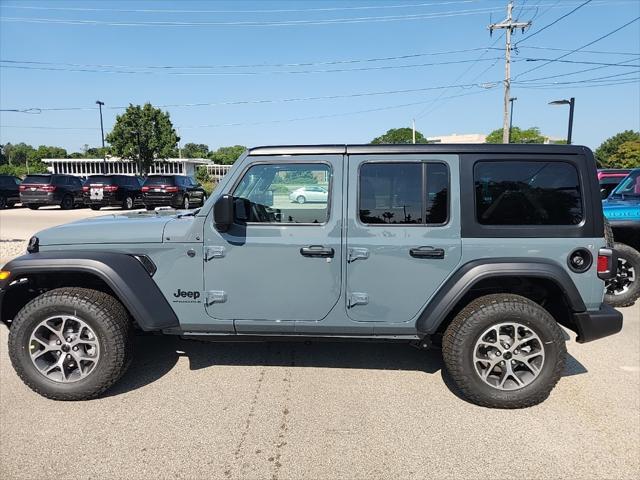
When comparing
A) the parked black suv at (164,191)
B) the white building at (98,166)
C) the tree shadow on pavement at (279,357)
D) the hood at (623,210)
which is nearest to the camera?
the tree shadow on pavement at (279,357)

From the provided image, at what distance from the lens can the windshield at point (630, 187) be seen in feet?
21.1

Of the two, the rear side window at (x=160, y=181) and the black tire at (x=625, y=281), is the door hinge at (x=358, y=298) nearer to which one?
the black tire at (x=625, y=281)

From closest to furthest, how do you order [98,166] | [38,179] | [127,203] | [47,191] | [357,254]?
1. [357,254]
2. [47,191]
3. [38,179]
4. [127,203]
5. [98,166]

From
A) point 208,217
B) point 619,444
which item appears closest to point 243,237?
point 208,217

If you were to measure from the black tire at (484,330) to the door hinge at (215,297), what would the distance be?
1.70 metres

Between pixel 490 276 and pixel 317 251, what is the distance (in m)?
1.24

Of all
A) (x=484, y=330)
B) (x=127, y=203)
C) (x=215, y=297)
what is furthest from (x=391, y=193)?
(x=127, y=203)

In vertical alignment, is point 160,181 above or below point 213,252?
above

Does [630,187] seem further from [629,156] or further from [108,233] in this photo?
[629,156]

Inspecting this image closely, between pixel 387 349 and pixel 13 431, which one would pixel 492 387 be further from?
pixel 13 431

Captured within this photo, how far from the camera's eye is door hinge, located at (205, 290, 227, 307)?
3203mm

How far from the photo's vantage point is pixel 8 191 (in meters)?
20.2

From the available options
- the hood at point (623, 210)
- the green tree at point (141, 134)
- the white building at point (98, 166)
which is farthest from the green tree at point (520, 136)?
the hood at point (623, 210)

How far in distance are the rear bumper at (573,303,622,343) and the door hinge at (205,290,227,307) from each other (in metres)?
2.59
